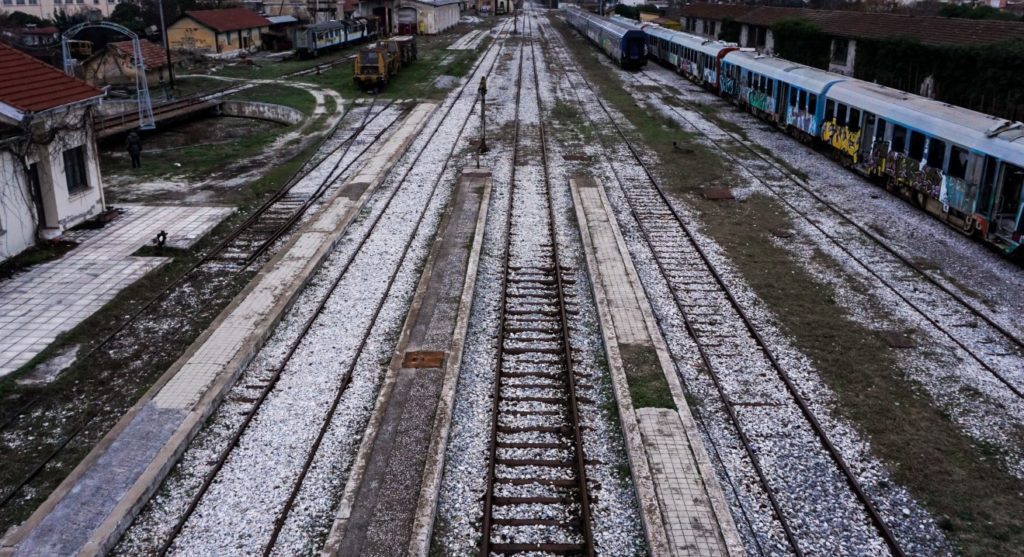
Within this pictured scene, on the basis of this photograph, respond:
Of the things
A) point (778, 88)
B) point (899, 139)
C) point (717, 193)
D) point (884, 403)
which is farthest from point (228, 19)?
point (884, 403)

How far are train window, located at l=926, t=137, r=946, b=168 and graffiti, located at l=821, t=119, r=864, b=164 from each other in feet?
13.4

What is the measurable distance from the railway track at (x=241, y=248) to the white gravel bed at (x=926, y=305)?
12.7 m

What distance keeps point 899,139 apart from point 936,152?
2122mm

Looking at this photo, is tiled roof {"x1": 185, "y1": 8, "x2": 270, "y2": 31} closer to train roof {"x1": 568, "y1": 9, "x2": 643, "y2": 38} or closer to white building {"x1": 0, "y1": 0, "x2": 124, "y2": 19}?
white building {"x1": 0, "y1": 0, "x2": 124, "y2": 19}

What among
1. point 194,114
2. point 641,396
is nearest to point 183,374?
point 641,396

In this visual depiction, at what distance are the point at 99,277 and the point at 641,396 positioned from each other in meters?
12.1

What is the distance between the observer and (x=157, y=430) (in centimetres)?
1056

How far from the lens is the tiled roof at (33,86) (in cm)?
1681

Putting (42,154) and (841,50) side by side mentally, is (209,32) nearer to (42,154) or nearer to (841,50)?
(42,154)

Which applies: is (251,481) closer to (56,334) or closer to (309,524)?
(309,524)

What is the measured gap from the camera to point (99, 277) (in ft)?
53.5

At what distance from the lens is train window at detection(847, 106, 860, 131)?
23938mm

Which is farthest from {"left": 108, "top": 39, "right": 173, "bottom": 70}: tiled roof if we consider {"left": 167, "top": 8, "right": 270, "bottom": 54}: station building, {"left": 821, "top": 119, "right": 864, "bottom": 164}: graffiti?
{"left": 821, "top": 119, "right": 864, "bottom": 164}: graffiti

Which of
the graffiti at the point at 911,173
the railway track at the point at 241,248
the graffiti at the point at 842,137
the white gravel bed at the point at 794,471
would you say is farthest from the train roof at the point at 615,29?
the white gravel bed at the point at 794,471
